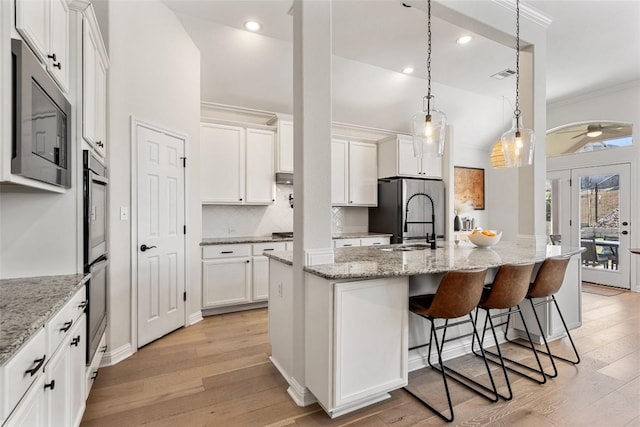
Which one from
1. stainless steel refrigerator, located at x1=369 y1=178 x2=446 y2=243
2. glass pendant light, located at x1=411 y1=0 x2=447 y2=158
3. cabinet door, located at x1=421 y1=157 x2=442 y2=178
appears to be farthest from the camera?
cabinet door, located at x1=421 y1=157 x2=442 y2=178

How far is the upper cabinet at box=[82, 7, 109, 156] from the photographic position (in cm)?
198

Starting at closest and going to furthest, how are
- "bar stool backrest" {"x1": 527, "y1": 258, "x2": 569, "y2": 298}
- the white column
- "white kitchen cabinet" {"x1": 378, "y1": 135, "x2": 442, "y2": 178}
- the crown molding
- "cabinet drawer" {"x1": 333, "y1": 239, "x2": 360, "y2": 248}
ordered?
1. the white column
2. "bar stool backrest" {"x1": 527, "y1": 258, "x2": 569, "y2": 298}
3. the crown molding
4. "cabinet drawer" {"x1": 333, "y1": 239, "x2": 360, "y2": 248}
5. "white kitchen cabinet" {"x1": 378, "y1": 135, "x2": 442, "y2": 178}

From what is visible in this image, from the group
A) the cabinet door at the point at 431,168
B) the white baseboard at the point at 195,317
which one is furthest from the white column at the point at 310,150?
the cabinet door at the point at 431,168

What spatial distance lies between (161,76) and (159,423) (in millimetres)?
2949

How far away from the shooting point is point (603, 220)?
530 cm

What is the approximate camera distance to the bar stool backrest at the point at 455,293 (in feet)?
6.49

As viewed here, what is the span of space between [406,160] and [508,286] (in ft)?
10.8

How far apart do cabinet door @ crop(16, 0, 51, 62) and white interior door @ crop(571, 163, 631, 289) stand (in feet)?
23.1

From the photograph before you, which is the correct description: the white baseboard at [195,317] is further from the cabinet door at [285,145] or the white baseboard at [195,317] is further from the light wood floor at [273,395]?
the cabinet door at [285,145]

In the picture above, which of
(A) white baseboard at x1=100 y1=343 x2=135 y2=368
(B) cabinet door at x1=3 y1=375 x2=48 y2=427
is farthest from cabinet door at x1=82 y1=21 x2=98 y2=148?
(A) white baseboard at x1=100 y1=343 x2=135 y2=368

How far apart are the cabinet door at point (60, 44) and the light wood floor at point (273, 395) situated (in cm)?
199

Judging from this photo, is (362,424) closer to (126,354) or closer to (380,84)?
(126,354)

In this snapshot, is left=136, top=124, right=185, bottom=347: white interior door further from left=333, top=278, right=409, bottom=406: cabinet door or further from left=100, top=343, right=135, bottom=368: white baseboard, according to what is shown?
left=333, top=278, right=409, bottom=406: cabinet door

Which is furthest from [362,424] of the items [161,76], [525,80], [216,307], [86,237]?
[525,80]
